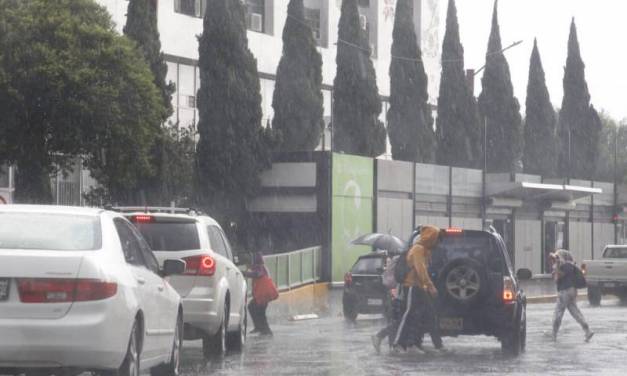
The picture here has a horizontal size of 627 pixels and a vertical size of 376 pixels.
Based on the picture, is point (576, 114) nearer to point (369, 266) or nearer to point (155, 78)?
point (155, 78)

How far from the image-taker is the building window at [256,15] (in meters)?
62.9

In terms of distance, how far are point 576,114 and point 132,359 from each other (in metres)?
62.3

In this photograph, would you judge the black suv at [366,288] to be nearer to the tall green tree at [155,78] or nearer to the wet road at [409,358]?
the wet road at [409,358]

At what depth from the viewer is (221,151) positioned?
151ft

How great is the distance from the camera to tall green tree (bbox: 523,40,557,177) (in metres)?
68.9

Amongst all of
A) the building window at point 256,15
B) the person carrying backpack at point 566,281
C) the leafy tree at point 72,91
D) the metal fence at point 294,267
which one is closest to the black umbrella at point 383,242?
the metal fence at point 294,267

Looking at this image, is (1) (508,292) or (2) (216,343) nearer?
(2) (216,343)

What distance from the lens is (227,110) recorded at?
45812 mm

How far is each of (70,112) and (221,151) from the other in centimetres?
A: 1467

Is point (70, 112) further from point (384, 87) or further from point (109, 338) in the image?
point (384, 87)

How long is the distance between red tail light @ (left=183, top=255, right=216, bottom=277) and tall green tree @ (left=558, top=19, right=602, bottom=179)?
55.3 m

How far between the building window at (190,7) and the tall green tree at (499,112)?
43.6 ft

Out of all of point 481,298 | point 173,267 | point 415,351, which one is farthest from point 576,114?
point 173,267

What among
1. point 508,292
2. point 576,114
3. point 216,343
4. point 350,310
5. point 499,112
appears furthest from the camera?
point 576,114
